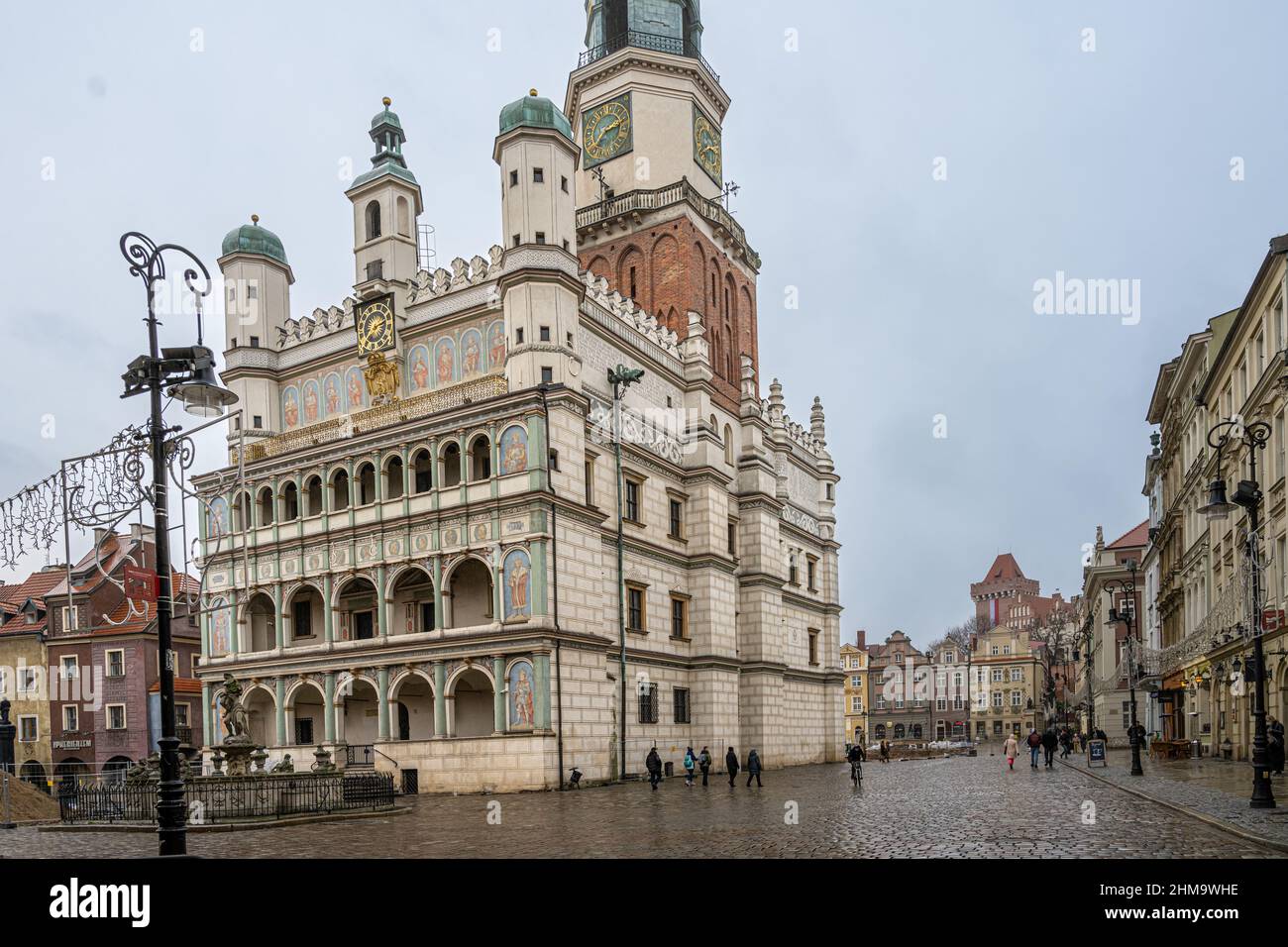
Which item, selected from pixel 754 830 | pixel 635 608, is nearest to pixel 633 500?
pixel 635 608

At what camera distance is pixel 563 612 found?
125 feet

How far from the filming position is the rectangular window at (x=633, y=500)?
44344 millimetres

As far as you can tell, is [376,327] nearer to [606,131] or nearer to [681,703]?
[606,131]

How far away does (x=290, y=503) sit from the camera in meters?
44.7

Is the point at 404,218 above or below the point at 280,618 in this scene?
above

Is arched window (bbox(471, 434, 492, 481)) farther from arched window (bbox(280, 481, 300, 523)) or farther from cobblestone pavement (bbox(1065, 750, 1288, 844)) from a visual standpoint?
cobblestone pavement (bbox(1065, 750, 1288, 844))

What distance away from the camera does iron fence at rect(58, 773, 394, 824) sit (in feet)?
83.6

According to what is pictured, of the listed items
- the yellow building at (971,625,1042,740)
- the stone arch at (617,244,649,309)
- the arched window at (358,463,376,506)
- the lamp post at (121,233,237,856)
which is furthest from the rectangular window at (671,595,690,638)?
the yellow building at (971,625,1042,740)

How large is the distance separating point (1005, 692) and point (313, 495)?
115266mm

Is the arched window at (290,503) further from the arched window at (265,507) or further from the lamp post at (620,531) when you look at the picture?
the lamp post at (620,531)

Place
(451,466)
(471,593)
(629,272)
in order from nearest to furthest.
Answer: (471,593) → (451,466) → (629,272)

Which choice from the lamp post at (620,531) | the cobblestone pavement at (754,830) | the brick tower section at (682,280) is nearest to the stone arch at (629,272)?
the brick tower section at (682,280)

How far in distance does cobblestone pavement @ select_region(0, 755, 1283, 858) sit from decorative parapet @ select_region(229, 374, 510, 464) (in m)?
14.7
